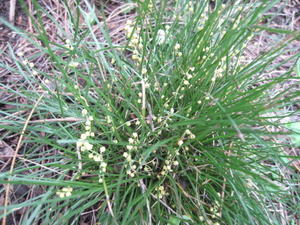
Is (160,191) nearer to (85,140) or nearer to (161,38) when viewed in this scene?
(85,140)

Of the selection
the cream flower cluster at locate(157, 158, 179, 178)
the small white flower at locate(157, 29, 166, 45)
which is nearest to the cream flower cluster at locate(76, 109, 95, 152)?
the cream flower cluster at locate(157, 158, 179, 178)

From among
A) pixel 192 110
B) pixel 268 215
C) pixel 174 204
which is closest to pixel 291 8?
pixel 192 110

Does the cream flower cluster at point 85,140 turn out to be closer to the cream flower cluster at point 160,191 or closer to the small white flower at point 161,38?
the cream flower cluster at point 160,191

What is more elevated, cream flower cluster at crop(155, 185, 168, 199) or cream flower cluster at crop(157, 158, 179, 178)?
cream flower cluster at crop(157, 158, 179, 178)

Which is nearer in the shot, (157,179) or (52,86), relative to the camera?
(157,179)

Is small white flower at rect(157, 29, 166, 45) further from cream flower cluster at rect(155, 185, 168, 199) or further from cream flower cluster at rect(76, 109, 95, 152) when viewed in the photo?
cream flower cluster at rect(155, 185, 168, 199)

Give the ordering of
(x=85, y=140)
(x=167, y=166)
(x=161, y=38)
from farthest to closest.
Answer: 1. (x=161, y=38)
2. (x=167, y=166)
3. (x=85, y=140)

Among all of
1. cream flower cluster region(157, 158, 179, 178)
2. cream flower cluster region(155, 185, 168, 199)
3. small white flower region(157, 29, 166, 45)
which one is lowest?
cream flower cluster region(155, 185, 168, 199)

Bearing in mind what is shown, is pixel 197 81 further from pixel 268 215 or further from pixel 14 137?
pixel 14 137

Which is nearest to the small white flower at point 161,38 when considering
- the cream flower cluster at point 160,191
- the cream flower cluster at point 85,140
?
the cream flower cluster at point 85,140

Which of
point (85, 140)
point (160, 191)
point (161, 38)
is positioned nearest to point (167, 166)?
point (160, 191)

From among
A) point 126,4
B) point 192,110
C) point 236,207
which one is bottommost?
point 236,207
